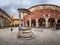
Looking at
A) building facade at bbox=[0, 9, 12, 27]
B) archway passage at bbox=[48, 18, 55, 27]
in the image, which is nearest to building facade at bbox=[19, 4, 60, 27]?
archway passage at bbox=[48, 18, 55, 27]

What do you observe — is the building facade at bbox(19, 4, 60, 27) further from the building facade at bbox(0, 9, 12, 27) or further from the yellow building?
the building facade at bbox(0, 9, 12, 27)

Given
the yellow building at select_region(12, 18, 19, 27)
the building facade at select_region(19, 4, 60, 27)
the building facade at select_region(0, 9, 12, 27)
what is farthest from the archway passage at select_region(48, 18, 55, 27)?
the building facade at select_region(0, 9, 12, 27)

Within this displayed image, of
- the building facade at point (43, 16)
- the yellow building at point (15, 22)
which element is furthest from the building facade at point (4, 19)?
the building facade at point (43, 16)

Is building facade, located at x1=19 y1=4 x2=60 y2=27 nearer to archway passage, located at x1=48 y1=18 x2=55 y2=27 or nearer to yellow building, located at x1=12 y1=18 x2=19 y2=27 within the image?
archway passage, located at x1=48 y1=18 x2=55 y2=27

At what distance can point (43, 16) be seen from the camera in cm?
229

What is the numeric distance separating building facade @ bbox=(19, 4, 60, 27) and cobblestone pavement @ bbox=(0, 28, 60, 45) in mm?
115

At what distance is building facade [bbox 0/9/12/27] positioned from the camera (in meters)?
2.31

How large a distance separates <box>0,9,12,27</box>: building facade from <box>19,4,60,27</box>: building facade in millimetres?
273

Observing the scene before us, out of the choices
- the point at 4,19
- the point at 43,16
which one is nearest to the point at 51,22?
the point at 43,16

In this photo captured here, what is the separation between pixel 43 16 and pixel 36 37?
40 centimetres

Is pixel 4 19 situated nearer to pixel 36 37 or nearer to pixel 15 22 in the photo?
pixel 15 22

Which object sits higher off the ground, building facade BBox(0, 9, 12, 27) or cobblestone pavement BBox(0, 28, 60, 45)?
building facade BBox(0, 9, 12, 27)

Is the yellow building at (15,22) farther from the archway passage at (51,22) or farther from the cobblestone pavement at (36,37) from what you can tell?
the archway passage at (51,22)

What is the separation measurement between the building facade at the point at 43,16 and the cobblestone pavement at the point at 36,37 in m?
0.11
